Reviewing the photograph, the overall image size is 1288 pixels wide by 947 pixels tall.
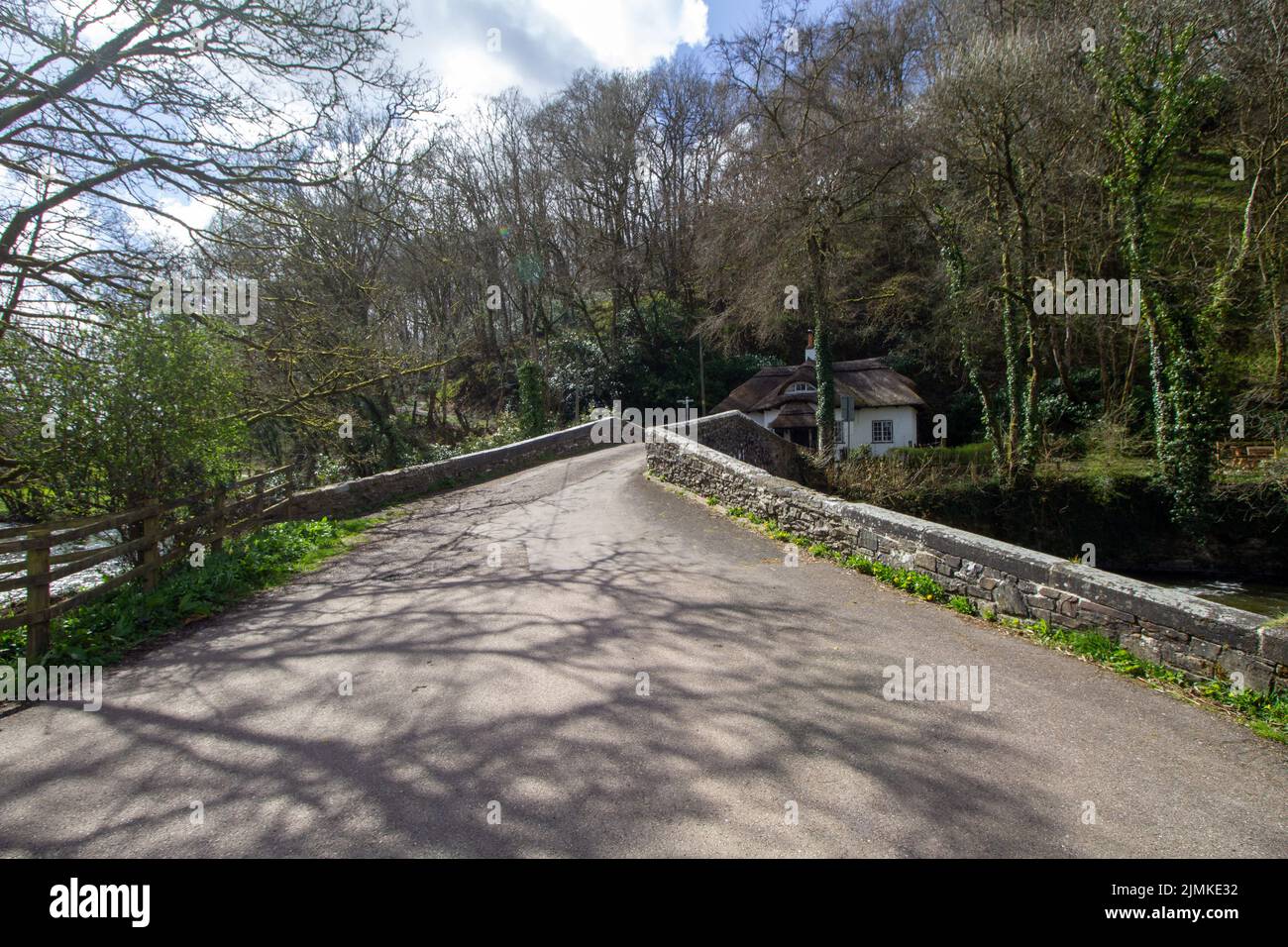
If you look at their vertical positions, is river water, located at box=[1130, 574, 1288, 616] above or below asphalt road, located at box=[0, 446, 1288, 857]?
below

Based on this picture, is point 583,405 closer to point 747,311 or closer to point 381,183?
point 747,311

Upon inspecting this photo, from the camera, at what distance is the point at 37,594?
5656 millimetres

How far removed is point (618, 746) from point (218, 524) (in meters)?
7.30

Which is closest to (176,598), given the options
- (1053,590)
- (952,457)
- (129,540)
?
(129,540)

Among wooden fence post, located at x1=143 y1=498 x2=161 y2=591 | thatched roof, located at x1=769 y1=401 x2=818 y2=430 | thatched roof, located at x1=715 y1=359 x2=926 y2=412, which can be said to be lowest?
wooden fence post, located at x1=143 y1=498 x2=161 y2=591

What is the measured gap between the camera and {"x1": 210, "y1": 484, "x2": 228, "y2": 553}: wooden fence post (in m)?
8.76

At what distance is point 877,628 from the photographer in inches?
250

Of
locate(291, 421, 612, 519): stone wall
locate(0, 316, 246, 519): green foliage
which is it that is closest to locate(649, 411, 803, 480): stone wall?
locate(291, 421, 612, 519): stone wall

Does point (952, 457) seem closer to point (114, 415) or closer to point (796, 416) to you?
point (796, 416)

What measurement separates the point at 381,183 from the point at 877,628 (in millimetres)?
8330

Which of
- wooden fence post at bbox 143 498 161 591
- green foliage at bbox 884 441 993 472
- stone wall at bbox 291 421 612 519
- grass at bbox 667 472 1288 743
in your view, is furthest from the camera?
green foliage at bbox 884 441 993 472

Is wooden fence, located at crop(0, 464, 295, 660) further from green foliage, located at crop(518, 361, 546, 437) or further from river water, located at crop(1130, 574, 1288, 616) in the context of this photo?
river water, located at crop(1130, 574, 1288, 616)

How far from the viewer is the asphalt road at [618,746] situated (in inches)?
129

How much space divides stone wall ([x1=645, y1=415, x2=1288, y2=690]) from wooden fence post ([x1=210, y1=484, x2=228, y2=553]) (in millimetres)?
7506
